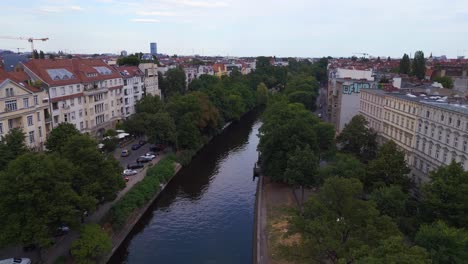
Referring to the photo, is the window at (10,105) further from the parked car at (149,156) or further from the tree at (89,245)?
the tree at (89,245)

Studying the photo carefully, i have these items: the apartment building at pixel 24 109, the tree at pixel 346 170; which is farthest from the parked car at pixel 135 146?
the tree at pixel 346 170

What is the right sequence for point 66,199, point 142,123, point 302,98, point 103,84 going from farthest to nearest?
point 302,98, point 103,84, point 142,123, point 66,199

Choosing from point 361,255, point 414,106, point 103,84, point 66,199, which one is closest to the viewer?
point 361,255

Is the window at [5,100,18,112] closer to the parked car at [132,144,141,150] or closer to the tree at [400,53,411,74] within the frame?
the parked car at [132,144,141,150]

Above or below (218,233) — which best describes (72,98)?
above

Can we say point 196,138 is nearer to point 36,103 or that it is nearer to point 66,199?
point 36,103

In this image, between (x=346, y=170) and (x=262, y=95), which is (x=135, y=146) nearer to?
(x=346, y=170)

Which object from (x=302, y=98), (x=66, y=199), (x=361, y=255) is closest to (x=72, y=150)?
(x=66, y=199)
